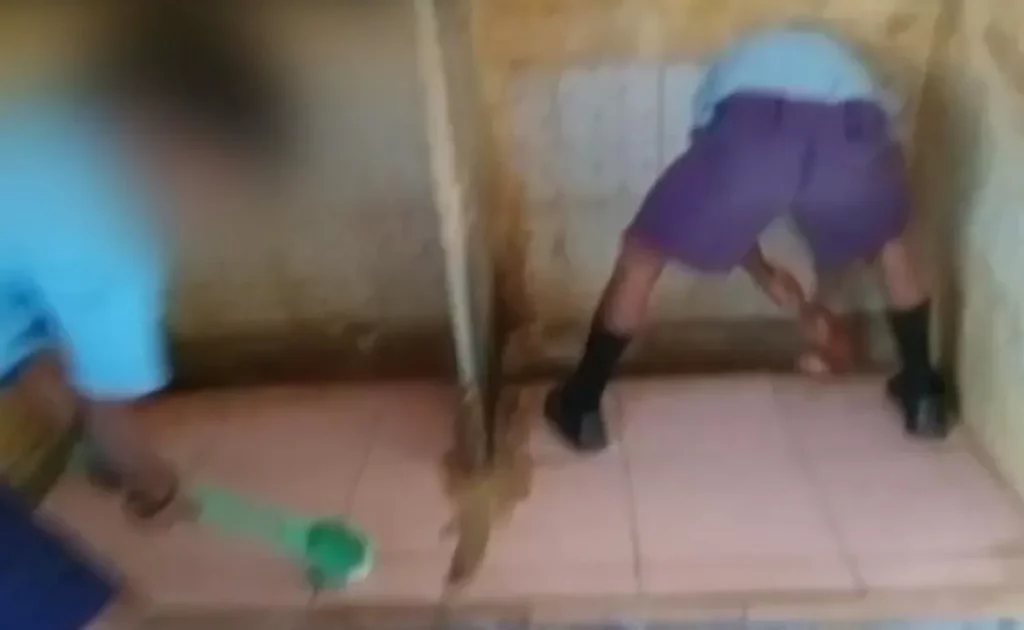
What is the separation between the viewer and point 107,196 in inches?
43.8

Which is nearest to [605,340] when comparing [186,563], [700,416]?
[700,416]

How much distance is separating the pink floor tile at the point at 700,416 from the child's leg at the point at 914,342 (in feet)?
0.45

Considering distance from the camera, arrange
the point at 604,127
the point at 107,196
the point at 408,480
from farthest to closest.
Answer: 1. the point at 604,127
2. the point at 408,480
3. the point at 107,196

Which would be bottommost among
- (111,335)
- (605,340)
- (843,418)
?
(843,418)

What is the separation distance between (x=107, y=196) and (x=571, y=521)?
0.51 meters

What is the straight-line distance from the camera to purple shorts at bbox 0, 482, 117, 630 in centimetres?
112

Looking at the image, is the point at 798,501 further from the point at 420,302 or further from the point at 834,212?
the point at 420,302

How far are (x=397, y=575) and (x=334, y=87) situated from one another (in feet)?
1.56

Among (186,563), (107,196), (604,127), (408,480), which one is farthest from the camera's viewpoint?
(604,127)

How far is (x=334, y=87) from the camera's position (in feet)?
4.36

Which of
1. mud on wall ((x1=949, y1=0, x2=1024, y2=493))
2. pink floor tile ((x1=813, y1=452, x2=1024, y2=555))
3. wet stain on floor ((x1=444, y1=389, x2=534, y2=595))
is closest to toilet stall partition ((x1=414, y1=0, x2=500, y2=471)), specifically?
wet stain on floor ((x1=444, y1=389, x2=534, y2=595))

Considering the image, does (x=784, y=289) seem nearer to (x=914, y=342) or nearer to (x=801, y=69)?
(x=914, y=342)

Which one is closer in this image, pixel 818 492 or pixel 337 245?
pixel 818 492

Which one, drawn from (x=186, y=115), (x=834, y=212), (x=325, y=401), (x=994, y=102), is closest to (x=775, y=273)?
(x=834, y=212)
